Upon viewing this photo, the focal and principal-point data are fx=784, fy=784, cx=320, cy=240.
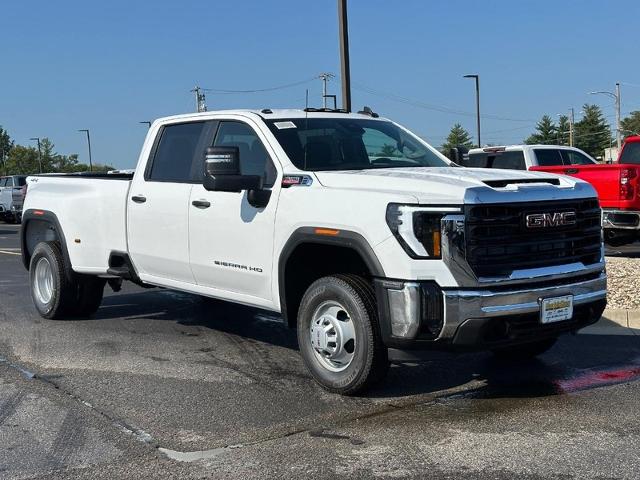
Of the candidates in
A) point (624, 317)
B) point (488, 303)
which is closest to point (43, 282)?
point (488, 303)

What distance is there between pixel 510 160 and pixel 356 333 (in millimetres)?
11324

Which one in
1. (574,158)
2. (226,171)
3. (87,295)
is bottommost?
(87,295)

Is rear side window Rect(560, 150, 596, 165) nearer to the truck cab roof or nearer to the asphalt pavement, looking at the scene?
the asphalt pavement

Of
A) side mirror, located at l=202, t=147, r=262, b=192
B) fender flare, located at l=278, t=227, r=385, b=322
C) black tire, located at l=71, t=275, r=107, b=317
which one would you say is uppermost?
side mirror, located at l=202, t=147, r=262, b=192

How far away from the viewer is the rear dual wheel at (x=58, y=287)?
8188 mm

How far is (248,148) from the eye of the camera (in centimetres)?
631

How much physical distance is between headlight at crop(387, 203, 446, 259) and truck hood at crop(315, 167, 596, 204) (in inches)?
3.1

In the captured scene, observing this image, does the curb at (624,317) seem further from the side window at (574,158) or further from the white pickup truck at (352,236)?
the side window at (574,158)

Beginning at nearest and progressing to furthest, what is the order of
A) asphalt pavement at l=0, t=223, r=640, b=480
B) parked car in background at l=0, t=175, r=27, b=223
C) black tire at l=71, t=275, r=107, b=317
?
asphalt pavement at l=0, t=223, r=640, b=480, black tire at l=71, t=275, r=107, b=317, parked car in background at l=0, t=175, r=27, b=223

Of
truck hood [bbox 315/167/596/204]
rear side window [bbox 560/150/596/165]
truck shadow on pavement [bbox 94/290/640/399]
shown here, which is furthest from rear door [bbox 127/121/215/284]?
rear side window [bbox 560/150/596/165]

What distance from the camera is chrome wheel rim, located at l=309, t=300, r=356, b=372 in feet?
17.5

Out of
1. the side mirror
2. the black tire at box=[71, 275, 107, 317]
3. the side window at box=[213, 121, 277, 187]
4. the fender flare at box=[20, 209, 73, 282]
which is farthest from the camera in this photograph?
the black tire at box=[71, 275, 107, 317]

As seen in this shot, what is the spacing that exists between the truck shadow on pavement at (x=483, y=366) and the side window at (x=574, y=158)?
9.39 meters

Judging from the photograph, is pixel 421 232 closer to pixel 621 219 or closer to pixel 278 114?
pixel 278 114
